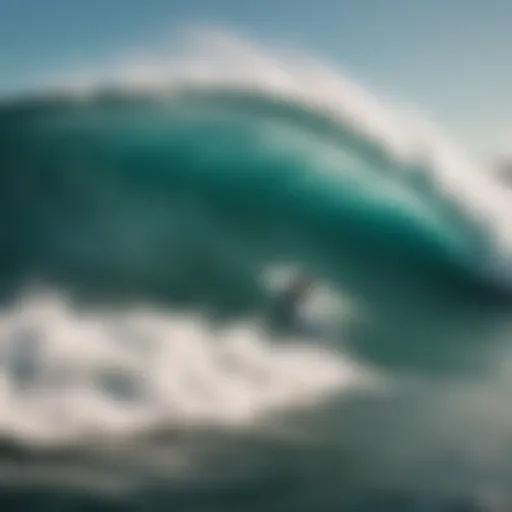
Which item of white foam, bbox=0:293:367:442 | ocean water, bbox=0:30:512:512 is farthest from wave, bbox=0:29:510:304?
white foam, bbox=0:293:367:442

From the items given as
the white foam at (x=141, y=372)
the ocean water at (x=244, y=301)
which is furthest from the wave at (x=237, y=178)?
the white foam at (x=141, y=372)

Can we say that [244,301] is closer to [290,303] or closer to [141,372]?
[290,303]

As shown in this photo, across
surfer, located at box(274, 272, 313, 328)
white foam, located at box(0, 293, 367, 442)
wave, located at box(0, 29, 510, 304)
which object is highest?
wave, located at box(0, 29, 510, 304)

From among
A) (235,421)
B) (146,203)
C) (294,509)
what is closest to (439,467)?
(294,509)

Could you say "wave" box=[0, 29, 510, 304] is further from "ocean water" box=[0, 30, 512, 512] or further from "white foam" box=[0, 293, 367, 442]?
"white foam" box=[0, 293, 367, 442]

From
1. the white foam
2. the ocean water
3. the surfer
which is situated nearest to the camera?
the ocean water

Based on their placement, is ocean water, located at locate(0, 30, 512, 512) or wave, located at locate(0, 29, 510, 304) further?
wave, located at locate(0, 29, 510, 304)

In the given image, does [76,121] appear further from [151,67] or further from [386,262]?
[386,262]

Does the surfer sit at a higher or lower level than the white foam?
higher
